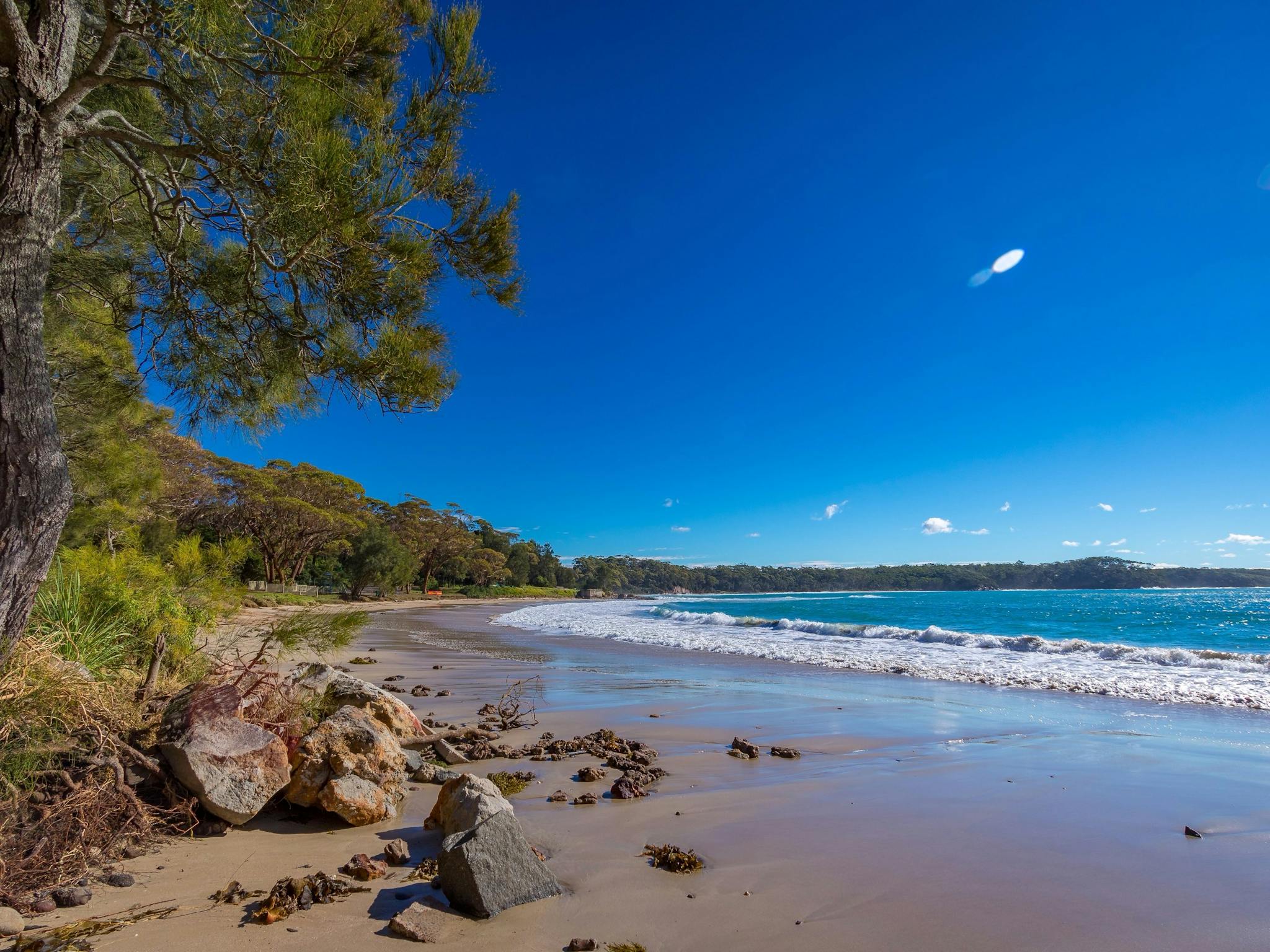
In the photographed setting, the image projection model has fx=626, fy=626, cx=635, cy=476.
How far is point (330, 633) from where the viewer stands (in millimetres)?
4215

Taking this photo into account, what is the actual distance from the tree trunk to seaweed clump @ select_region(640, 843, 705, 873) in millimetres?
3174

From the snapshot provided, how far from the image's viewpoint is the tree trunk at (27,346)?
275 cm

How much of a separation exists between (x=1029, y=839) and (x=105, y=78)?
257 inches

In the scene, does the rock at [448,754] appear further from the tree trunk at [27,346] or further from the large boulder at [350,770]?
the tree trunk at [27,346]

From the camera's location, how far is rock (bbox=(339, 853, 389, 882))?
2910 mm

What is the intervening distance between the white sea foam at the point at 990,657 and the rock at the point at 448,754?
369 inches

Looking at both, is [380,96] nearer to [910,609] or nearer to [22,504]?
[22,504]

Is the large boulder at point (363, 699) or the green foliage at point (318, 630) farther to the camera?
the large boulder at point (363, 699)

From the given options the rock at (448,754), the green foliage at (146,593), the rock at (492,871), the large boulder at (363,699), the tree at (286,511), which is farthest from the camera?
the tree at (286,511)

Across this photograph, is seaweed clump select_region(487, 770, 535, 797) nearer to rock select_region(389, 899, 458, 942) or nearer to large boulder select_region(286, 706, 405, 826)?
large boulder select_region(286, 706, 405, 826)

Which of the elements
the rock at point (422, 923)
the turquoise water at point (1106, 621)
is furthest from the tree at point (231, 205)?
the turquoise water at point (1106, 621)

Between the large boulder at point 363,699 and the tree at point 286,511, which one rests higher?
the tree at point 286,511

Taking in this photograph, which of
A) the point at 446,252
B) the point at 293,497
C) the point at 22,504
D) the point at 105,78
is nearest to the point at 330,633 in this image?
the point at 22,504

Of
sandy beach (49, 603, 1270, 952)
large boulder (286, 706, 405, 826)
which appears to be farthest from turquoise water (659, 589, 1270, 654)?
large boulder (286, 706, 405, 826)
